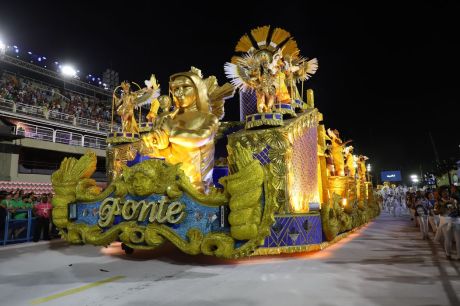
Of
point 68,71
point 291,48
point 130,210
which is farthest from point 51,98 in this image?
point 130,210

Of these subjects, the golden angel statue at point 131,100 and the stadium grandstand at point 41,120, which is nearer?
the golden angel statue at point 131,100

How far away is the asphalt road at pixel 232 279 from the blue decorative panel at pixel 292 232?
264mm

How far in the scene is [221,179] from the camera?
177 inches

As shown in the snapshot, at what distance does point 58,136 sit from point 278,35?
20.4m

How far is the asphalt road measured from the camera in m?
3.16

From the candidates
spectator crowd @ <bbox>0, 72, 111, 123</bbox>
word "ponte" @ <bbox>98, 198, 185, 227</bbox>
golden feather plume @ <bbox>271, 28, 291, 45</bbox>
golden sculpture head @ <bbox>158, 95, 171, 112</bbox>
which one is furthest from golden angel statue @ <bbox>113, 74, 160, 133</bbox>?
spectator crowd @ <bbox>0, 72, 111, 123</bbox>

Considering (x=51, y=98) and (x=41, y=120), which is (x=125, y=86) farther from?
(x=51, y=98)

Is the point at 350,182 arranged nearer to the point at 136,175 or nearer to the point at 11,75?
the point at 136,175

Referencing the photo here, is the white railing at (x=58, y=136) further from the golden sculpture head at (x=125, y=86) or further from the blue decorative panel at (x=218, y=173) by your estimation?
the blue decorative panel at (x=218, y=173)

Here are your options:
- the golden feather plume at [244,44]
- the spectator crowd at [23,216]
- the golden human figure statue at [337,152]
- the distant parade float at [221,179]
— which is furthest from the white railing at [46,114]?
the distant parade float at [221,179]

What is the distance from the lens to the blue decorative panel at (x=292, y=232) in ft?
17.2

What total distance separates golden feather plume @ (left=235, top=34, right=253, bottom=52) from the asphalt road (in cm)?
462

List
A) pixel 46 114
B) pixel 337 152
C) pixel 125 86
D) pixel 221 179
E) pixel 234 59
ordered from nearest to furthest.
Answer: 1. pixel 221 179
2. pixel 234 59
3. pixel 125 86
4. pixel 337 152
5. pixel 46 114

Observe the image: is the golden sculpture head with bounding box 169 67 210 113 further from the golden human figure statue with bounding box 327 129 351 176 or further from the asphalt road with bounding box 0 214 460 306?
the golden human figure statue with bounding box 327 129 351 176
